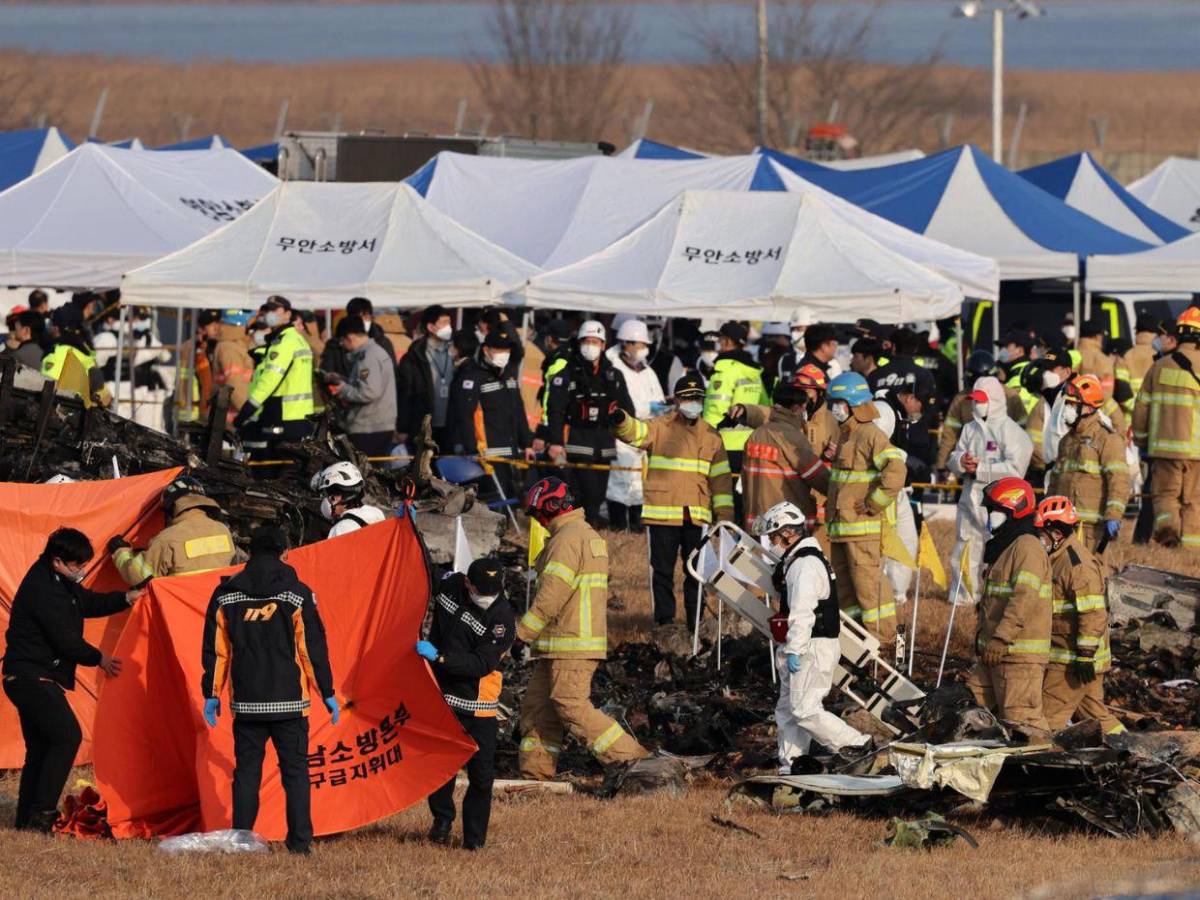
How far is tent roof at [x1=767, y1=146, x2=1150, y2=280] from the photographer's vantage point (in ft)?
82.6

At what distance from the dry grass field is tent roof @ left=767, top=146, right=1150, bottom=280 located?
14.2 metres

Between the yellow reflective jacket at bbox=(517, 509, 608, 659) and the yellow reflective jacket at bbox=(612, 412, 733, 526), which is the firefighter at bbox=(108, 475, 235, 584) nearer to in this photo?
the yellow reflective jacket at bbox=(517, 509, 608, 659)

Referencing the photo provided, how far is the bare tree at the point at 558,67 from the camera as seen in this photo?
58.7 meters

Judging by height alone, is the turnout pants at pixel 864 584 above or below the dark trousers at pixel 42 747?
above

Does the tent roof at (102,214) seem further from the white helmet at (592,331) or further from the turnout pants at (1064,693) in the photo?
the turnout pants at (1064,693)

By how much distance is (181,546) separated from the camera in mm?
12828

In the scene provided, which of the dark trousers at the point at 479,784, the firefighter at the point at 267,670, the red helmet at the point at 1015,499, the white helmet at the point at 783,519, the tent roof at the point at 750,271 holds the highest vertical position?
the tent roof at the point at 750,271

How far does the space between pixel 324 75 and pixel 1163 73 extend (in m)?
50.4

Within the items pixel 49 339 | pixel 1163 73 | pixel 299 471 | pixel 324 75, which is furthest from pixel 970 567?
pixel 1163 73

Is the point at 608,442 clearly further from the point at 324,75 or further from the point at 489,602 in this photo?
the point at 324,75

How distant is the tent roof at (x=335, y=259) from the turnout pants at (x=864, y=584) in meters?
6.32

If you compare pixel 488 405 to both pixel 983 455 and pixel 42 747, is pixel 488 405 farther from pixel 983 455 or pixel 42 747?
pixel 42 747

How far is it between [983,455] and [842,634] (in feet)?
13.1

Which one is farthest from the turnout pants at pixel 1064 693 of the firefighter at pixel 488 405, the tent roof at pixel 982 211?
the tent roof at pixel 982 211
